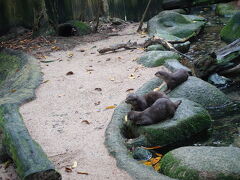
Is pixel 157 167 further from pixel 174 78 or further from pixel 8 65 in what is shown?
pixel 8 65

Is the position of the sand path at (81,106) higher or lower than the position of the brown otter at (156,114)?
lower

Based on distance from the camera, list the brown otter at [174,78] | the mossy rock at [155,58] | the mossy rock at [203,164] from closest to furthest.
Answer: the mossy rock at [203,164], the brown otter at [174,78], the mossy rock at [155,58]

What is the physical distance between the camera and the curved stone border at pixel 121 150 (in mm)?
4430

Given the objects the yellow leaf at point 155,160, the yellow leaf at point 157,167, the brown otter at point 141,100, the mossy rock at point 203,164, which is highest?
the mossy rock at point 203,164

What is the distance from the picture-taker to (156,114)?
18.9 ft

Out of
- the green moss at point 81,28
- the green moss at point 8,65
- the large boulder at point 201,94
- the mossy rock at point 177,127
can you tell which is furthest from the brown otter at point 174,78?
the green moss at point 81,28

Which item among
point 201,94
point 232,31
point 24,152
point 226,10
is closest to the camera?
point 24,152

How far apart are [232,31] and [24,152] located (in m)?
8.71

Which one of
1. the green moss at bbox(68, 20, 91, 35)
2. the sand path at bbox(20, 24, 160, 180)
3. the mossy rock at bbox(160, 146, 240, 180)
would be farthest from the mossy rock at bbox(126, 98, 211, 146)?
the green moss at bbox(68, 20, 91, 35)

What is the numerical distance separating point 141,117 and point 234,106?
2115 mm

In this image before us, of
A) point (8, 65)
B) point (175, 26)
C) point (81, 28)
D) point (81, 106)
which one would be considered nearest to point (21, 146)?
point (81, 106)

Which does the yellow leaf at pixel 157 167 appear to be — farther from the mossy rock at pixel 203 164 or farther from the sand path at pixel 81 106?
the sand path at pixel 81 106

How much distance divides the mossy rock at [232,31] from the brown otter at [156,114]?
6228 millimetres

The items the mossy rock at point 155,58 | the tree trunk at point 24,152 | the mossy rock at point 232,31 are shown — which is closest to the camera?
the tree trunk at point 24,152
